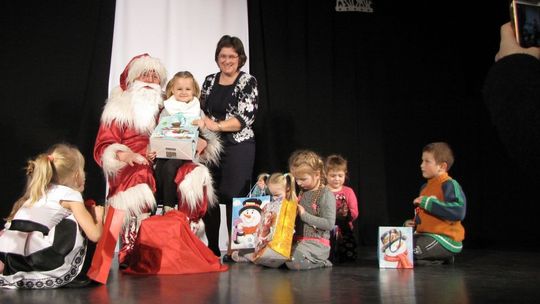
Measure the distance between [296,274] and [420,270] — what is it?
0.74m

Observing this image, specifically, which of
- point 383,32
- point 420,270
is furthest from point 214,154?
point 383,32

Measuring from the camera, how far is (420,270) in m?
3.54

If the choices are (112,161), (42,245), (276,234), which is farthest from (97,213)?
(276,234)

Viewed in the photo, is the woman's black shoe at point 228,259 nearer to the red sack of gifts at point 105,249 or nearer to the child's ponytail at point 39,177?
the red sack of gifts at point 105,249

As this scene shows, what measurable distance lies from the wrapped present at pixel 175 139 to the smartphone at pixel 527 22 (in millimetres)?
2702

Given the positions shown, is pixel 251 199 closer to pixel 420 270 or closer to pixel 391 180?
pixel 420 270

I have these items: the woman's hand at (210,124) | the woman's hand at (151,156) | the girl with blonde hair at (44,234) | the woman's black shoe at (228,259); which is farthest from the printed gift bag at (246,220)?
the girl with blonde hair at (44,234)

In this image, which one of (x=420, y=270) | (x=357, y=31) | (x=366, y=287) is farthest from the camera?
(x=357, y=31)

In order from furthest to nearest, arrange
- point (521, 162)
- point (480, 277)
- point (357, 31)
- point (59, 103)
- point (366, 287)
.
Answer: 1. point (357, 31)
2. point (59, 103)
3. point (480, 277)
4. point (366, 287)
5. point (521, 162)

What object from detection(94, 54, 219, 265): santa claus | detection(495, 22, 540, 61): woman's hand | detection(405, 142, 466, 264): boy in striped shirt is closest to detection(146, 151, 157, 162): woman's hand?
detection(94, 54, 219, 265): santa claus

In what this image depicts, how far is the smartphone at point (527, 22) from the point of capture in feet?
3.24

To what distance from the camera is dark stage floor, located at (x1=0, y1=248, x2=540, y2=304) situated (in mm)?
2537

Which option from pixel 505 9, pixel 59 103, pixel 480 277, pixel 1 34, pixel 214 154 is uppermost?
pixel 505 9

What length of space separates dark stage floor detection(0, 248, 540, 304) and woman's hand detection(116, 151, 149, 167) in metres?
0.62
